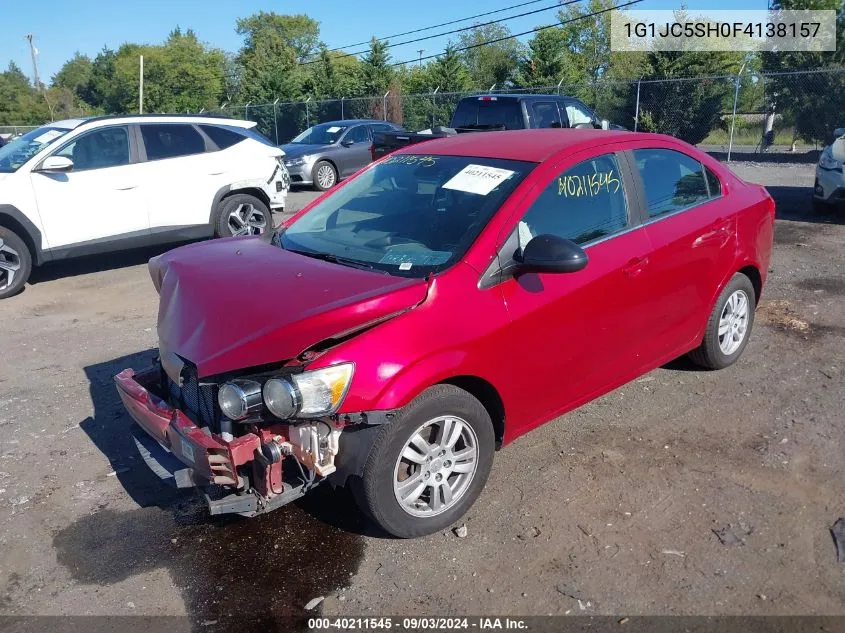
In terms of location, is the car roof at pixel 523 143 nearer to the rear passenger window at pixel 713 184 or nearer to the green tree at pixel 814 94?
the rear passenger window at pixel 713 184

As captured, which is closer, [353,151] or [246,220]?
[246,220]

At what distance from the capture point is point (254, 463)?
3135mm

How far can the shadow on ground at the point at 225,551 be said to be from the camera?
313cm

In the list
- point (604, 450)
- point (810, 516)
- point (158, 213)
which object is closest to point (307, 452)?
point (604, 450)

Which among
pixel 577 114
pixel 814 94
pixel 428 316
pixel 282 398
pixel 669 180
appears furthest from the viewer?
pixel 814 94

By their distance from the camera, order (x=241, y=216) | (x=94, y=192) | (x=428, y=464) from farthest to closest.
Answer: (x=241, y=216) → (x=94, y=192) → (x=428, y=464)

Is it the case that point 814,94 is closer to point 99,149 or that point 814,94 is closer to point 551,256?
point 99,149

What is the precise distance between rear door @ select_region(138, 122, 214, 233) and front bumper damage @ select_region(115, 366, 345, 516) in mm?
6200

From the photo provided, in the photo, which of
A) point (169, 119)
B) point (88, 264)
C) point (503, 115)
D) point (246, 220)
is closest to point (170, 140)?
point (169, 119)

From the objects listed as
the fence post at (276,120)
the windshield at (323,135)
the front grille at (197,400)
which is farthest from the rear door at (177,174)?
the fence post at (276,120)

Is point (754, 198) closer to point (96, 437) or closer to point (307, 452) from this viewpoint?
point (307, 452)

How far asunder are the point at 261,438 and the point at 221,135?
736cm

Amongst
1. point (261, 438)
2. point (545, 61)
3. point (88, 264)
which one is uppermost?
point (545, 61)

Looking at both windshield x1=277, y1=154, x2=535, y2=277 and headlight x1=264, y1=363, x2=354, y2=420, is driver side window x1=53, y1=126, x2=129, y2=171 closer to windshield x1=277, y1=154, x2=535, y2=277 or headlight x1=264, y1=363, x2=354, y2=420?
windshield x1=277, y1=154, x2=535, y2=277
